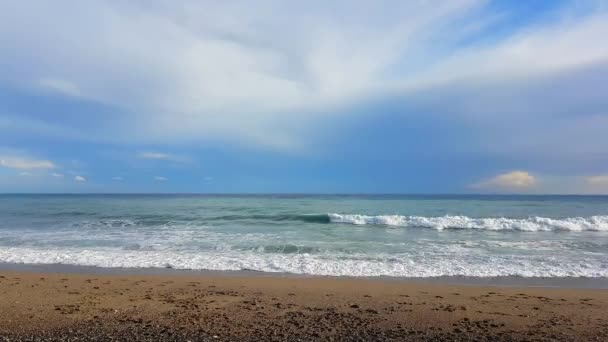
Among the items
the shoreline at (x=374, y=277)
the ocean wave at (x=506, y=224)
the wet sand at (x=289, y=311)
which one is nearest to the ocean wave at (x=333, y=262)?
the shoreline at (x=374, y=277)

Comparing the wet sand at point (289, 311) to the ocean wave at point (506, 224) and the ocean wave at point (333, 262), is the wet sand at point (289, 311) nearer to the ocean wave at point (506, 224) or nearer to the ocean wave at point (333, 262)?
the ocean wave at point (333, 262)

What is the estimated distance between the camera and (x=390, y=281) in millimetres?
9297

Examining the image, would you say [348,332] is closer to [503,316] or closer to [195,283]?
[503,316]

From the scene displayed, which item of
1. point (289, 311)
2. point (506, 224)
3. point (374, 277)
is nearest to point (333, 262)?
point (374, 277)

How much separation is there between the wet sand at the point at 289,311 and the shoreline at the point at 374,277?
52cm

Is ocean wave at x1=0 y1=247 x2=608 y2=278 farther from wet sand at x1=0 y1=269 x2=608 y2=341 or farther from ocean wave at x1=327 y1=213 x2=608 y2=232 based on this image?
ocean wave at x1=327 y1=213 x2=608 y2=232

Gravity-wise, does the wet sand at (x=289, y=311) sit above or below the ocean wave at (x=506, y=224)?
below

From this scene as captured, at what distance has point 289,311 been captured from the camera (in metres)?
6.36

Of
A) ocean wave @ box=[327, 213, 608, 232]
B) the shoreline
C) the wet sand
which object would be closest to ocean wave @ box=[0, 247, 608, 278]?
the shoreline

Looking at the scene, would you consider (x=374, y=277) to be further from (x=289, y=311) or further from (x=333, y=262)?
(x=289, y=311)

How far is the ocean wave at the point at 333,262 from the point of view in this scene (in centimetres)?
1032

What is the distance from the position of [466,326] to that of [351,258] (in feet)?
21.9

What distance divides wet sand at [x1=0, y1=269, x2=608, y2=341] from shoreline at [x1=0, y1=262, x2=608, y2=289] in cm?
52

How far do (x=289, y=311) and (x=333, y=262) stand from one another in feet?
17.4
